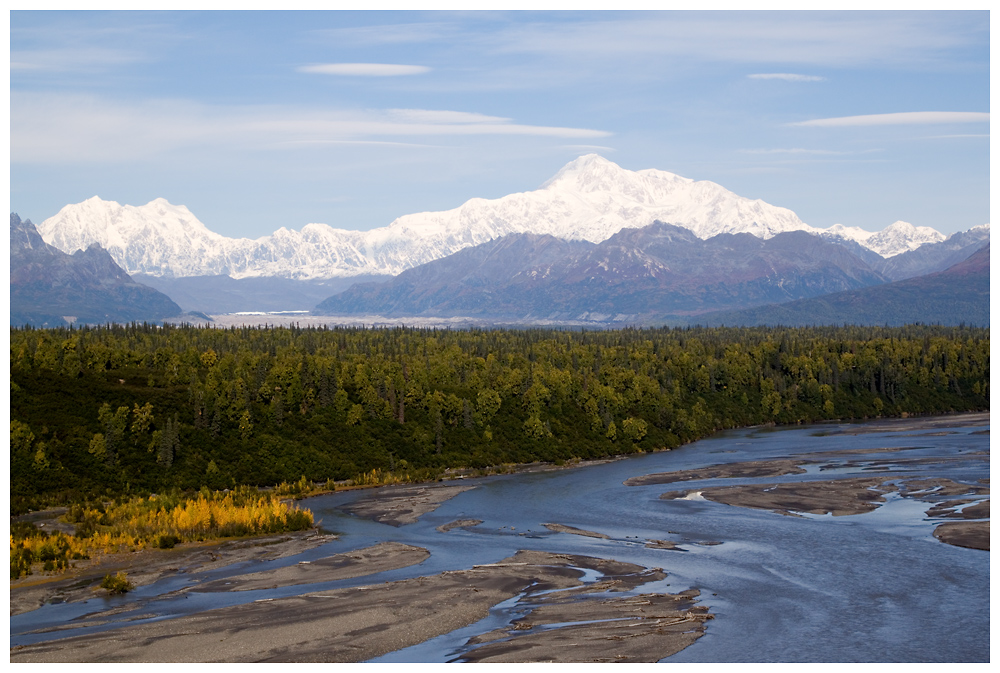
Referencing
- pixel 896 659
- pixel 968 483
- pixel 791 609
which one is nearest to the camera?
pixel 896 659

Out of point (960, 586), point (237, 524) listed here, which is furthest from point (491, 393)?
point (960, 586)

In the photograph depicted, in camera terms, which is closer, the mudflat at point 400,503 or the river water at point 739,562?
the river water at point 739,562

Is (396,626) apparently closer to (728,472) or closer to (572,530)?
(572,530)

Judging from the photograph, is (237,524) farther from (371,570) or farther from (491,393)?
(491,393)

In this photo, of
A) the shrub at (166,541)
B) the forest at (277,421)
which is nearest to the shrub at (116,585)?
the shrub at (166,541)

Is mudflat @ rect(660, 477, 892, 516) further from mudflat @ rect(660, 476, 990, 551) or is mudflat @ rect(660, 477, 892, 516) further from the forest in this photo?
the forest

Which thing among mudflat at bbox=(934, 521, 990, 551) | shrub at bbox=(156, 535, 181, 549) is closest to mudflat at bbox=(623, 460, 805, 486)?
mudflat at bbox=(934, 521, 990, 551)

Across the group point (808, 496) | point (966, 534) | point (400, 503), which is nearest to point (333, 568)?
point (400, 503)

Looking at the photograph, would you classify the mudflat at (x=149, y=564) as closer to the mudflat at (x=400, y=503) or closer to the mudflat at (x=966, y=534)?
the mudflat at (x=400, y=503)
